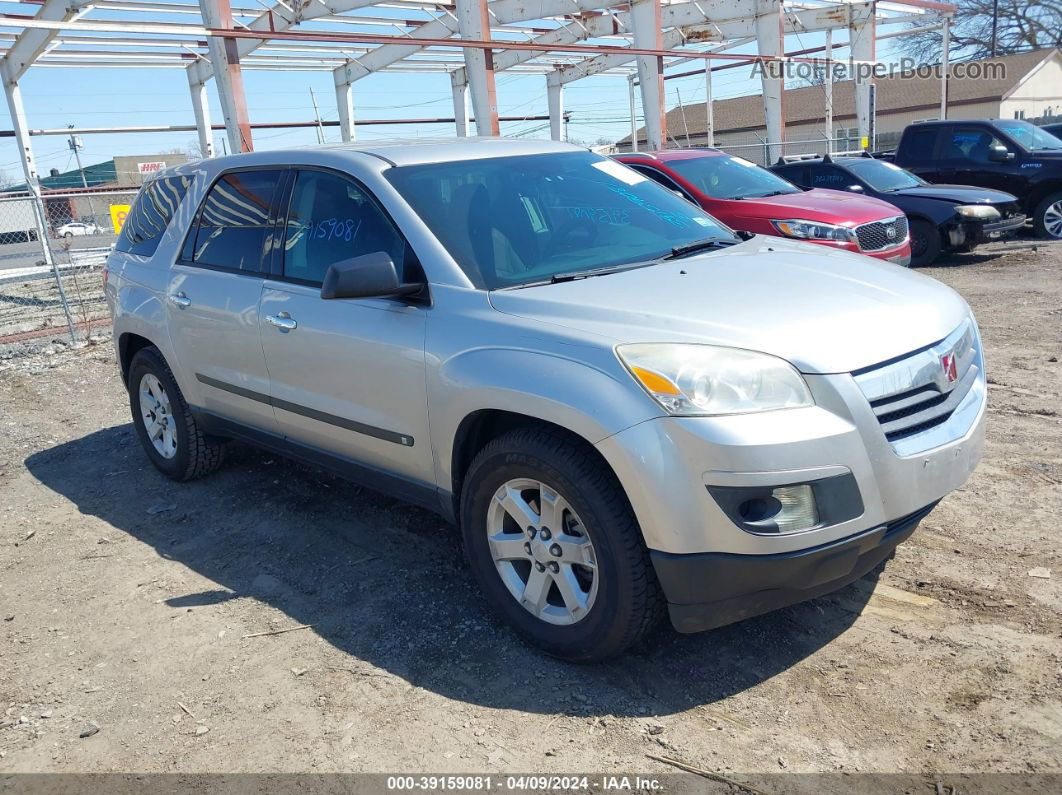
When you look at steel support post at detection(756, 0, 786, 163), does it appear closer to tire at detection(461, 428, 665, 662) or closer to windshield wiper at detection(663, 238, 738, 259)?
windshield wiper at detection(663, 238, 738, 259)

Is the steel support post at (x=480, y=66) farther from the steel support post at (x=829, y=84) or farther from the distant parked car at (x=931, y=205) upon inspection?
the steel support post at (x=829, y=84)

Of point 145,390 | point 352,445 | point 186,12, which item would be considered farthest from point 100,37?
point 352,445

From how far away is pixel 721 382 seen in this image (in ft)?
8.99

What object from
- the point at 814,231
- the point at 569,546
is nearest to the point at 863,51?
the point at 814,231

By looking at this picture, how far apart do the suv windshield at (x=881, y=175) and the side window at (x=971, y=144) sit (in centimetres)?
170

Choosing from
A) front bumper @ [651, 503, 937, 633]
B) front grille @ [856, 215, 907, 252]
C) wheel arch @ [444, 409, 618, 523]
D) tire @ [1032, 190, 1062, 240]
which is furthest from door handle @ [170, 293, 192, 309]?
tire @ [1032, 190, 1062, 240]

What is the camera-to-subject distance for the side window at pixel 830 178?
12180mm

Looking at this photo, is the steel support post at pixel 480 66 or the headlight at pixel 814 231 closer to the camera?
the headlight at pixel 814 231

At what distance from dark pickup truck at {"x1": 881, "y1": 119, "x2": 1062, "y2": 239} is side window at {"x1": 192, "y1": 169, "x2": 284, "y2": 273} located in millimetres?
12212

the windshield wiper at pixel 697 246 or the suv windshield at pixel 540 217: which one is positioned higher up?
the suv windshield at pixel 540 217

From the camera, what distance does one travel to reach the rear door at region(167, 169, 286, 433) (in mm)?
4344

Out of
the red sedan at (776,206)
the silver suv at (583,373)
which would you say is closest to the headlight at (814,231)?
the red sedan at (776,206)

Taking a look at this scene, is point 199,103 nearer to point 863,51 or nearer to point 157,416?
point 863,51

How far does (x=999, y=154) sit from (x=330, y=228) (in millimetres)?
12370
